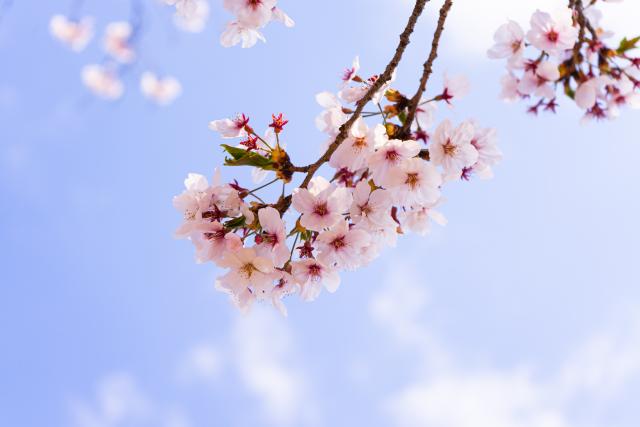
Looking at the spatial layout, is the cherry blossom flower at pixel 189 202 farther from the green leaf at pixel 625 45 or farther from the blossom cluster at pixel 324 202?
the green leaf at pixel 625 45

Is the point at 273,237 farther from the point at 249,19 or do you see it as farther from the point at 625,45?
→ the point at 625,45

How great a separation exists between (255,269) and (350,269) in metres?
0.36

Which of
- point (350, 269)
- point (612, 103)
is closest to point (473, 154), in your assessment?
point (350, 269)

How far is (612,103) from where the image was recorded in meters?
2.38

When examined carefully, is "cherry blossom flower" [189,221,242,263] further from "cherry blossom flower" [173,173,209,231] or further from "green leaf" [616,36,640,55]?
"green leaf" [616,36,640,55]

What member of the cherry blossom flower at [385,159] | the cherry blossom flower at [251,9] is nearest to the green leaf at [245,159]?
the cherry blossom flower at [385,159]

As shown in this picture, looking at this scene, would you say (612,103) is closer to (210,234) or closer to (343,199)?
(343,199)

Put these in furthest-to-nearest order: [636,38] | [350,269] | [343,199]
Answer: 1. [636,38]
2. [350,269]
3. [343,199]

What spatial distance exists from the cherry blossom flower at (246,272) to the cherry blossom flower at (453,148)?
0.72 metres

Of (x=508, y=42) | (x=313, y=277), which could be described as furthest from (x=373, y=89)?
(x=508, y=42)

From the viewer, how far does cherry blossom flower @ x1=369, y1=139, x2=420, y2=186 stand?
1.96 metres

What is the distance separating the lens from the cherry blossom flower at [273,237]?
77.0 inches

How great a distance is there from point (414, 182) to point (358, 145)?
24cm

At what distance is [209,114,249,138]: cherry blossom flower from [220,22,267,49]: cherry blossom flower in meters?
0.54
